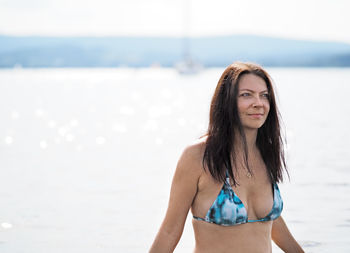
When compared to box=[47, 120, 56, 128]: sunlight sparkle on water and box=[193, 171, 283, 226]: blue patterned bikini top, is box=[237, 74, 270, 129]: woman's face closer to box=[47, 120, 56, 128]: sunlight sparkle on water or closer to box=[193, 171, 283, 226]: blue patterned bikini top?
box=[193, 171, 283, 226]: blue patterned bikini top

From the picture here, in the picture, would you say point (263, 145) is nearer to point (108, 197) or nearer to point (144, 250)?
point (144, 250)

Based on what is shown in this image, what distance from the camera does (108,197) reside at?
8.48m

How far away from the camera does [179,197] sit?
122 inches

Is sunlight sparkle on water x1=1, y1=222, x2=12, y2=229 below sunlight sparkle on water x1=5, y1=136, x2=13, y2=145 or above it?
above

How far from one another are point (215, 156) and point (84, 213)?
4.81 meters

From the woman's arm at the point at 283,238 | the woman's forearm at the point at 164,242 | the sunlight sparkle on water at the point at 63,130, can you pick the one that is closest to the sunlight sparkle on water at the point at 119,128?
the sunlight sparkle on water at the point at 63,130

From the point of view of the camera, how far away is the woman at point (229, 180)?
307 cm

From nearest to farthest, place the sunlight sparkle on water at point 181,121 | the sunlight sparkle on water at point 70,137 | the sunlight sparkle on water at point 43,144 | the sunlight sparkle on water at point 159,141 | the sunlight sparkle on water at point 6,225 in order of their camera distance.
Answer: the sunlight sparkle on water at point 6,225
the sunlight sparkle on water at point 43,144
the sunlight sparkle on water at point 159,141
the sunlight sparkle on water at point 70,137
the sunlight sparkle on water at point 181,121

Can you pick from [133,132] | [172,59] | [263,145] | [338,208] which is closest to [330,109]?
[133,132]

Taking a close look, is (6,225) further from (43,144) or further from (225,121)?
(43,144)

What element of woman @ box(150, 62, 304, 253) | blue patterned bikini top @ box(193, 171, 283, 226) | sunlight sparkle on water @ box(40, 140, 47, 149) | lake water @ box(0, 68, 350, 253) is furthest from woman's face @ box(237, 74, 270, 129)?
sunlight sparkle on water @ box(40, 140, 47, 149)

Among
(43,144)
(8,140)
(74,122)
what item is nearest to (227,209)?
(43,144)

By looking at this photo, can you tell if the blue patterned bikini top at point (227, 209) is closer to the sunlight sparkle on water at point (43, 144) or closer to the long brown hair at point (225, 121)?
the long brown hair at point (225, 121)

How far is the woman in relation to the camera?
3.07m
